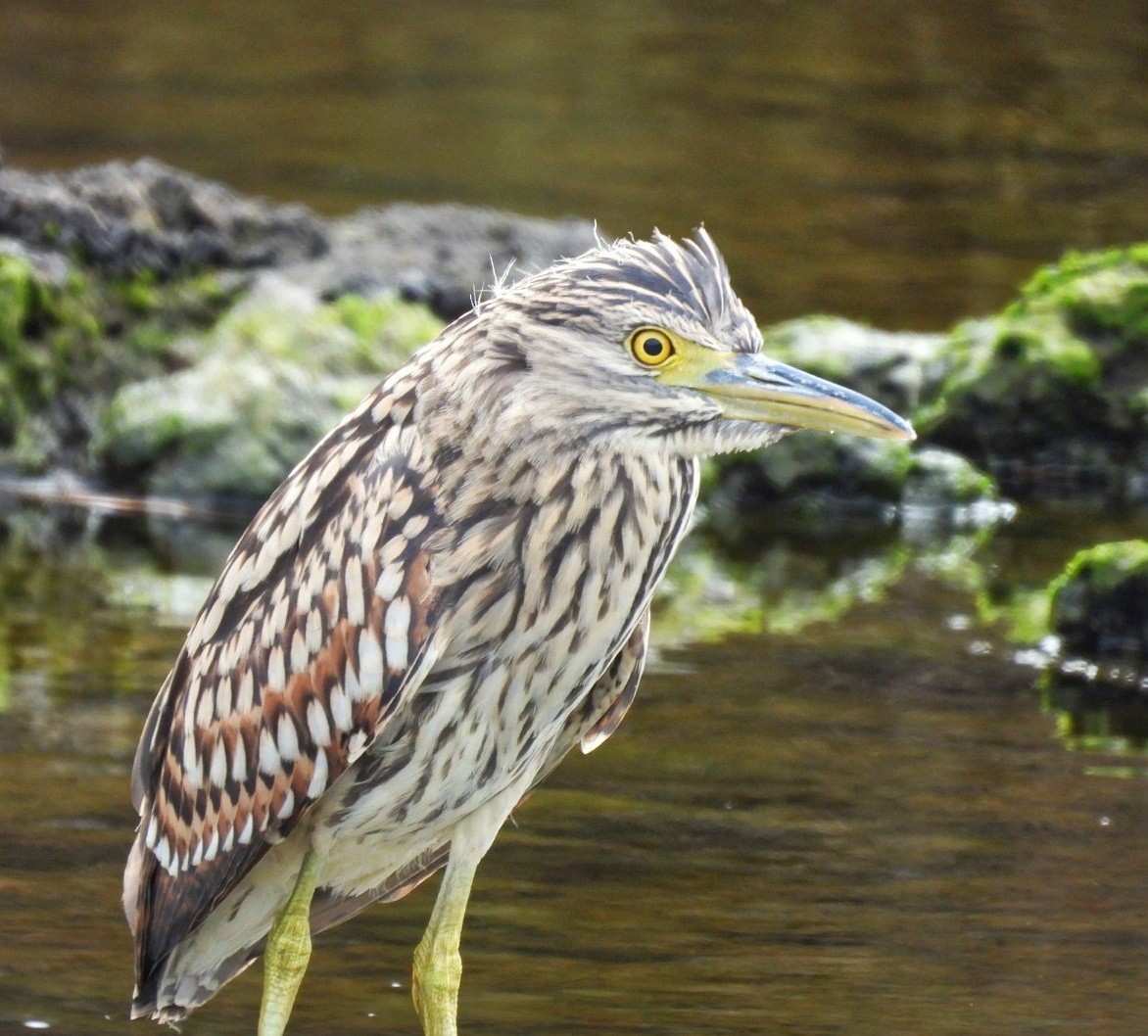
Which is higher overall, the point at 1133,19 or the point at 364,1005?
the point at 1133,19

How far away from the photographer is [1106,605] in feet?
30.1

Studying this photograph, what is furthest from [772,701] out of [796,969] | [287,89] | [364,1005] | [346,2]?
[346,2]

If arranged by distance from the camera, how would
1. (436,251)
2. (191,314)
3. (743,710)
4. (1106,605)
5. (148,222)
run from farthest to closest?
(436,251)
(148,222)
(191,314)
(1106,605)
(743,710)

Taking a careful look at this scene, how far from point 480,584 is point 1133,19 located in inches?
869

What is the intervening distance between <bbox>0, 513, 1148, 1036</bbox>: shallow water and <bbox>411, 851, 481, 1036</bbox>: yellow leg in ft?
1.64

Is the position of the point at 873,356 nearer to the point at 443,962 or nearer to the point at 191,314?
the point at 191,314

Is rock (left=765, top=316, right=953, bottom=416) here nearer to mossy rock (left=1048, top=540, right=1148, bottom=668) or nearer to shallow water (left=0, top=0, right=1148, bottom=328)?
shallow water (left=0, top=0, right=1148, bottom=328)

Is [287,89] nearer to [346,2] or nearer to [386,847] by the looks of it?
[346,2]

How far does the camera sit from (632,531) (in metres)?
4.80

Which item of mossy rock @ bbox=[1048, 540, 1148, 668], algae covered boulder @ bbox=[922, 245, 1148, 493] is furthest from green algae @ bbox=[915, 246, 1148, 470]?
mossy rock @ bbox=[1048, 540, 1148, 668]

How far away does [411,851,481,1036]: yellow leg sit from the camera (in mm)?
5309

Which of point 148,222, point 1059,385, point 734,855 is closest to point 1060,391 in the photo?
point 1059,385

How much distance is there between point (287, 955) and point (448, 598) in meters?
0.92

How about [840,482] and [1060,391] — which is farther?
[1060,391]
